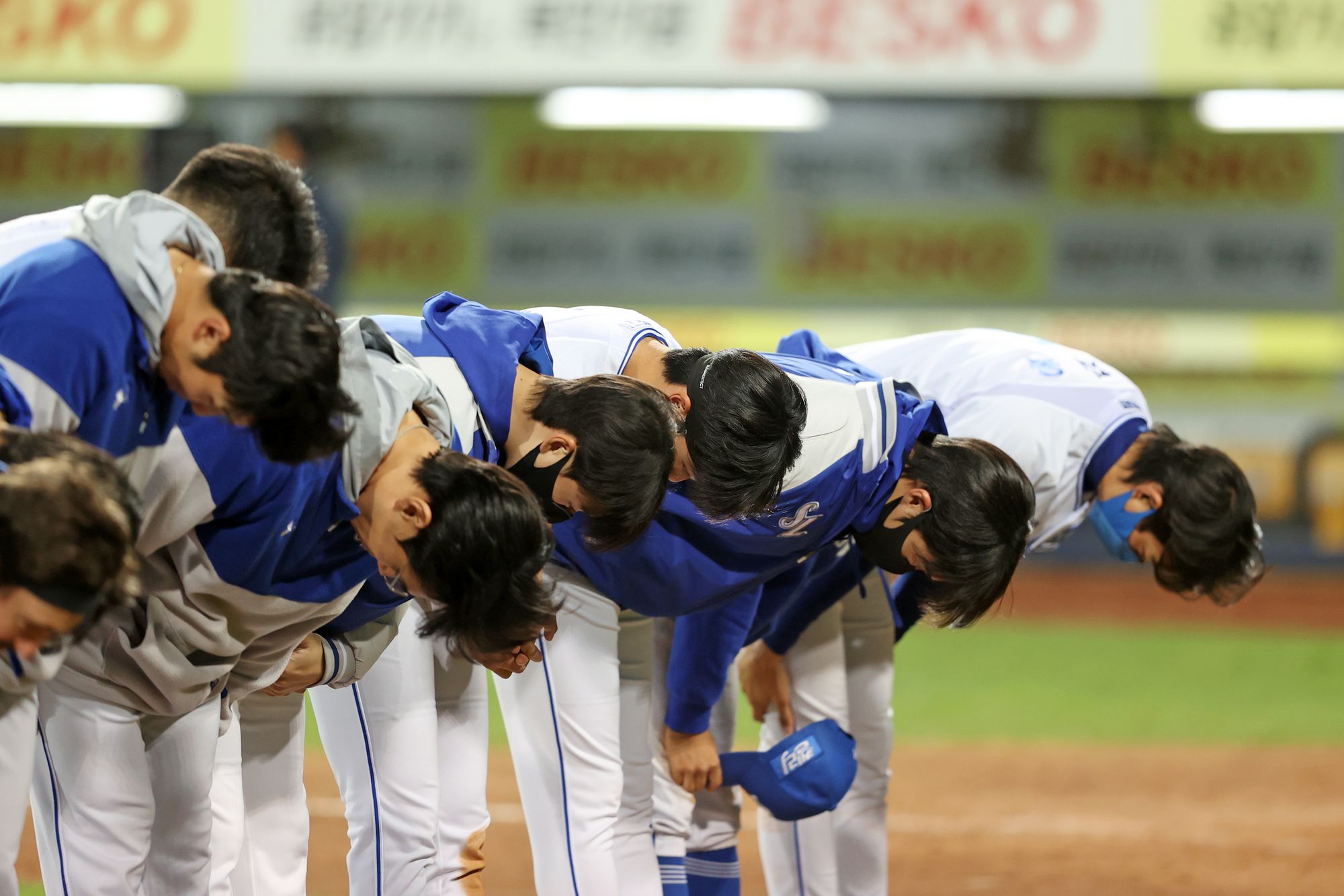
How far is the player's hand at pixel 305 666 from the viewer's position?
2.44m

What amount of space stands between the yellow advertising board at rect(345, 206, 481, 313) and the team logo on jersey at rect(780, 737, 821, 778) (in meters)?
9.15

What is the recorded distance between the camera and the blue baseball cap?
304cm

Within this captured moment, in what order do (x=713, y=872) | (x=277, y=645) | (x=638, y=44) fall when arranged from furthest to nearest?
(x=638, y=44) → (x=713, y=872) → (x=277, y=645)

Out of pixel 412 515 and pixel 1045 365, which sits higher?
pixel 412 515

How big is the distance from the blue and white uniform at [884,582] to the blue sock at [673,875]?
0.31 metres

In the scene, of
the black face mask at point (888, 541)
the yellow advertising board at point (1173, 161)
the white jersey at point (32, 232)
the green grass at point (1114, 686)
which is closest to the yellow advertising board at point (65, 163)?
the green grass at point (1114, 686)

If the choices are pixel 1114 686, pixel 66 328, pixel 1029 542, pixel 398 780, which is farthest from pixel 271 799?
pixel 1114 686

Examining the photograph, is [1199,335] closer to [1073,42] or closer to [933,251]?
[933,251]

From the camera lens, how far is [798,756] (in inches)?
120

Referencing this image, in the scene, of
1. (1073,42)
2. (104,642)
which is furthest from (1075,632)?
(104,642)

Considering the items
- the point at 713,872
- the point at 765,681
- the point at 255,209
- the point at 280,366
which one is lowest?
the point at 713,872

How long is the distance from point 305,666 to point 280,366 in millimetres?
729

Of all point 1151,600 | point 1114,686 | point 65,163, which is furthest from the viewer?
point 65,163

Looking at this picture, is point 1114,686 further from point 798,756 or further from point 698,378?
point 698,378
